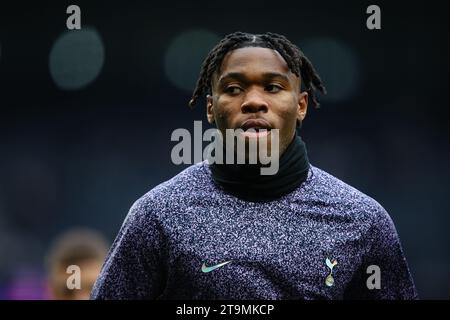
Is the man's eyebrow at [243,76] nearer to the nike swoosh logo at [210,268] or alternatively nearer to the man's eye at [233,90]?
the man's eye at [233,90]

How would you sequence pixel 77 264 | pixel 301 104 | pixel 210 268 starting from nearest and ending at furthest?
1. pixel 210 268
2. pixel 301 104
3. pixel 77 264

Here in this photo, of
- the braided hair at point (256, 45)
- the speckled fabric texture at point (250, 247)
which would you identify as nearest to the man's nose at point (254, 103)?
the braided hair at point (256, 45)

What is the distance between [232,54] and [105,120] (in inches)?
197

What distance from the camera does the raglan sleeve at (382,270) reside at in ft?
7.57

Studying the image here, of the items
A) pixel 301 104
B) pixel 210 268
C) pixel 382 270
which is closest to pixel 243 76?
pixel 301 104

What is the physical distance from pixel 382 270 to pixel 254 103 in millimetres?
606

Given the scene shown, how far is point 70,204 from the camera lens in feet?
23.2

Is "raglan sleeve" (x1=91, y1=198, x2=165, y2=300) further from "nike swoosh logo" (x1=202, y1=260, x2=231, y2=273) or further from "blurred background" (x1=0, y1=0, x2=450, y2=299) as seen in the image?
"blurred background" (x1=0, y1=0, x2=450, y2=299)

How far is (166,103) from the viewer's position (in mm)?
7402

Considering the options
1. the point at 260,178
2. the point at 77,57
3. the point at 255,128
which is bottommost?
the point at 260,178

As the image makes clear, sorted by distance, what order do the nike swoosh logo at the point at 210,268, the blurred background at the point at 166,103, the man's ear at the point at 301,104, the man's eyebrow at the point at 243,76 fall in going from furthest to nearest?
the blurred background at the point at 166,103
the man's ear at the point at 301,104
the man's eyebrow at the point at 243,76
the nike swoosh logo at the point at 210,268

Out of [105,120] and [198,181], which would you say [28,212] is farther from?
[198,181]

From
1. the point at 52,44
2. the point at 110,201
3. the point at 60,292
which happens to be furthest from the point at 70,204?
the point at 60,292

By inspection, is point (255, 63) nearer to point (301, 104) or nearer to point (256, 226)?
point (301, 104)
